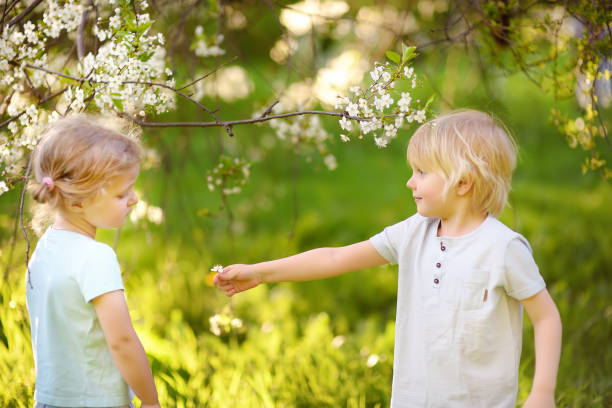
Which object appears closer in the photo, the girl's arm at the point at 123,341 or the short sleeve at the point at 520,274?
the girl's arm at the point at 123,341

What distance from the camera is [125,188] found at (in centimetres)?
180

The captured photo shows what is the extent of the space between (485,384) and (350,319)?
8.77 feet

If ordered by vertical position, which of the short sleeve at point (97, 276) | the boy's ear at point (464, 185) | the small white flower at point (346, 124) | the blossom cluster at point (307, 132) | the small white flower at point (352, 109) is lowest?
the short sleeve at point (97, 276)

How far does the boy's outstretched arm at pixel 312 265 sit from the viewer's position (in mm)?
2094

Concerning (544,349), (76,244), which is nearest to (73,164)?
(76,244)

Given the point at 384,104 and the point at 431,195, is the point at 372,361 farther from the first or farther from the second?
the point at 384,104

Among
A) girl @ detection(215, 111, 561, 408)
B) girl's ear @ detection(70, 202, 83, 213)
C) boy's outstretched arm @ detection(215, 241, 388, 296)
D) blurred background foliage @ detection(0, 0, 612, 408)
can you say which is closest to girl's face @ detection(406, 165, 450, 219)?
girl @ detection(215, 111, 561, 408)

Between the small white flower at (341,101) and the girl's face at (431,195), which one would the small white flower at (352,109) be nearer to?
the small white flower at (341,101)

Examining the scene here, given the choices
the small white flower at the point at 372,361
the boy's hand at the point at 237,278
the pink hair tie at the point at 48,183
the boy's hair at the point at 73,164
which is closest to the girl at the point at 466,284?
the boy's hand at the point at 237,278

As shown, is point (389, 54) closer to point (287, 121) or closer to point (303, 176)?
point (287, 121)

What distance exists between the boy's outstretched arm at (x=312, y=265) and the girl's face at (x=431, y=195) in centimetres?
25

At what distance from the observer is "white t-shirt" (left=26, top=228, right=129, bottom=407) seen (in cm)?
167

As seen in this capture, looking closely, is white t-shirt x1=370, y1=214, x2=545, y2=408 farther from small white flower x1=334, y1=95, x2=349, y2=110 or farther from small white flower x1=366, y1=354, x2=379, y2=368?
small white flower x1=366, y1=354, x2=379, y2=368

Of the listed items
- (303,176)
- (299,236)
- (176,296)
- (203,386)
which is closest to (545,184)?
(303,176)
